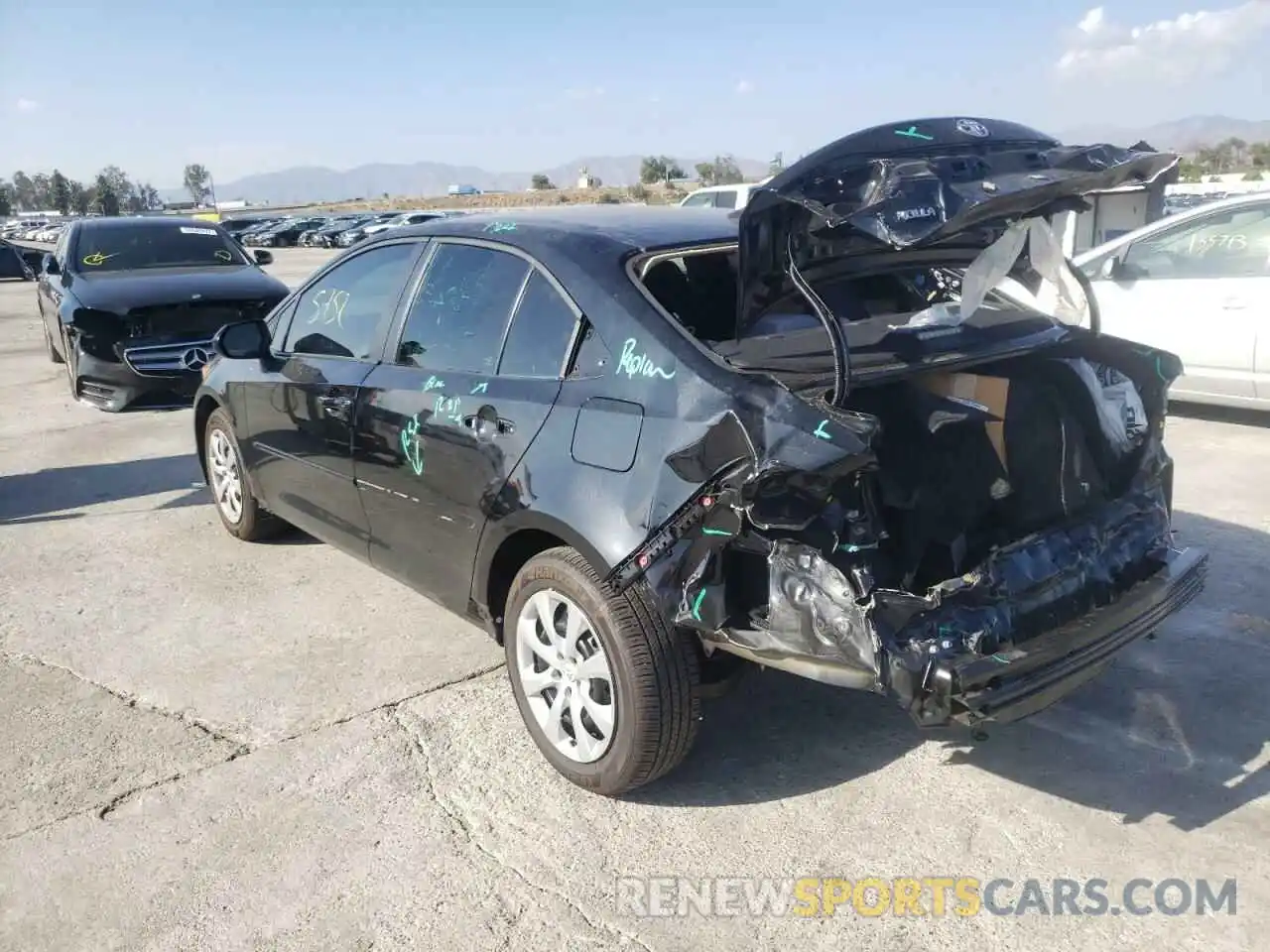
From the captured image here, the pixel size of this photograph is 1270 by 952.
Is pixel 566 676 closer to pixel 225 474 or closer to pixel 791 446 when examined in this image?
pixel 791 446

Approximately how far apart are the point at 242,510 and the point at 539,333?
2.88 meters

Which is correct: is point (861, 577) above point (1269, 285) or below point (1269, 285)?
below

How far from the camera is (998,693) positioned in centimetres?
260

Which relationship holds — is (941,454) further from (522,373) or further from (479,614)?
(479,614)

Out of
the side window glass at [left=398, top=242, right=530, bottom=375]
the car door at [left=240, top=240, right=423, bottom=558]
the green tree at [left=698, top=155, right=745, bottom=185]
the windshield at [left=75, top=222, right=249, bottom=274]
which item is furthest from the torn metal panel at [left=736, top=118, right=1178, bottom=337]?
the green tree at [left=698, top=155, right=745, bottom=185]

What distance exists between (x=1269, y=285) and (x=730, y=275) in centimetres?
511

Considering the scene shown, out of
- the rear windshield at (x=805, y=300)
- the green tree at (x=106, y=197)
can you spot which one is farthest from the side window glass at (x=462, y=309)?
the green tree at (x=106, y=197)

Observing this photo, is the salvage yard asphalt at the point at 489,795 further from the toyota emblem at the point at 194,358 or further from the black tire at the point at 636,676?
the toyota emblem at the point at 194,358

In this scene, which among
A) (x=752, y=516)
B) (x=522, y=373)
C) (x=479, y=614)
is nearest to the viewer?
(x=752, y=516)

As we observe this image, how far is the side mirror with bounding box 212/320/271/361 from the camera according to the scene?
15.2ft

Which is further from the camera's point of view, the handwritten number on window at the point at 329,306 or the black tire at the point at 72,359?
the black tire at the point at 72,359

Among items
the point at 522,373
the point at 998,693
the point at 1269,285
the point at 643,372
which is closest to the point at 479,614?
the point at 522,373

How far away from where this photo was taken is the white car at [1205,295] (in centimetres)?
680

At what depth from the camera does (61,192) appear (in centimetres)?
12838
